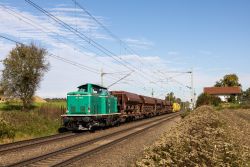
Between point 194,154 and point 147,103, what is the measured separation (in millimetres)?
47616

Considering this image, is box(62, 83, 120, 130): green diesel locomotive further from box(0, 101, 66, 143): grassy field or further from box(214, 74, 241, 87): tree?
box(214, 74, 241, 87): tree

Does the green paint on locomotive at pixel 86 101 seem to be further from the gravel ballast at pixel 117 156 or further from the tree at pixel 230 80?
the tree at pixel 230 80

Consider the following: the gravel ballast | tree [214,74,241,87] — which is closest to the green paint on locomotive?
the gravel ballast

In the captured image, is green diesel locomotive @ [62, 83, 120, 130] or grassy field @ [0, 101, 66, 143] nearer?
grassy field @ [0, 101, 66, 143]

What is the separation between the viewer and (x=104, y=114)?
105 ft

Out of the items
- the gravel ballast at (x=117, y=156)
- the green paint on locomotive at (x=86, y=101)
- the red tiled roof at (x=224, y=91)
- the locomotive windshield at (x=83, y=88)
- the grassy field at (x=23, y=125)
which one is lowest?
the gravel ballast at (x=117, y=156)

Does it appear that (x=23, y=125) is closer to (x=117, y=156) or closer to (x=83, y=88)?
(x=83, y=88)

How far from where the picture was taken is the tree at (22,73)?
7188 centimetres

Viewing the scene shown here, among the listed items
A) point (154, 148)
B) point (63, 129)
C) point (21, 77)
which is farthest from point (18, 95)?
point (154, 148)

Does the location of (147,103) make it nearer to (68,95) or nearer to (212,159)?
(68,95)

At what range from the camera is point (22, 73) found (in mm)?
72000

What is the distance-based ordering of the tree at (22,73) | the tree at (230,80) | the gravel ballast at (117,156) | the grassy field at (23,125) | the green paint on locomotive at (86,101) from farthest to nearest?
the tree at (230,80) → the tree at (22,73) → the green paint on locomotive at (86,101) → the grassy field at (23,125) → the gravel ballast at (117,156)

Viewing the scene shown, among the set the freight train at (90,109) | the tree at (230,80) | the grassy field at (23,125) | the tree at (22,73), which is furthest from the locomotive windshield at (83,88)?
the tree at (230,80)

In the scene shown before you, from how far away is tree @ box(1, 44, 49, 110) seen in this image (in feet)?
236
